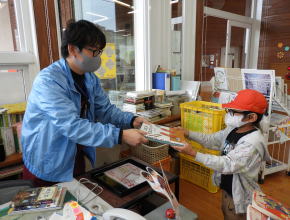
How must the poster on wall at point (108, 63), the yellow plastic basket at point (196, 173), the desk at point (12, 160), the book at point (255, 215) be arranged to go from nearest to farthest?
the book at point (255, 215), the desk at point (12, 160), the yellow plastic basket at point (196, 173), the poster on wall at point (108, 63)

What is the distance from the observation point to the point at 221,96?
273 cm

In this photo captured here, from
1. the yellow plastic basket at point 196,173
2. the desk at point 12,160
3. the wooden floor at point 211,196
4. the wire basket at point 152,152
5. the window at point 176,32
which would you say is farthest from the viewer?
the window at point 176,32

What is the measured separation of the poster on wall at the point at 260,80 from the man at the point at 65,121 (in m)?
→ 1.64

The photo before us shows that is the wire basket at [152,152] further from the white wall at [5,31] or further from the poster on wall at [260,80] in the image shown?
the white wall at [5,31]

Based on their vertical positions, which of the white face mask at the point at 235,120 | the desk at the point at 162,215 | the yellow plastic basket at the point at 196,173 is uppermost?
the white face mask at the point at 235,120

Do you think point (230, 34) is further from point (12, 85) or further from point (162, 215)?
point (162, 215)

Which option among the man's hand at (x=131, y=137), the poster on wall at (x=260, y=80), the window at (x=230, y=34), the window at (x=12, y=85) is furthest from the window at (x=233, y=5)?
the man's hand at (x=131, y=137)

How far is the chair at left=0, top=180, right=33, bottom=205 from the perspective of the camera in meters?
1.07

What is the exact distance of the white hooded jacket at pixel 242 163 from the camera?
3.95 feet

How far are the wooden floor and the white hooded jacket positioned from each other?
896mm

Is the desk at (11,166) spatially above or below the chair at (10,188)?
below

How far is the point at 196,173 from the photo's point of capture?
256cm

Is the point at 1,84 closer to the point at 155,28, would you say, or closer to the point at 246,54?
the point at 155,28

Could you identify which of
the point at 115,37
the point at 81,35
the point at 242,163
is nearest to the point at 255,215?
the point at 242,163
